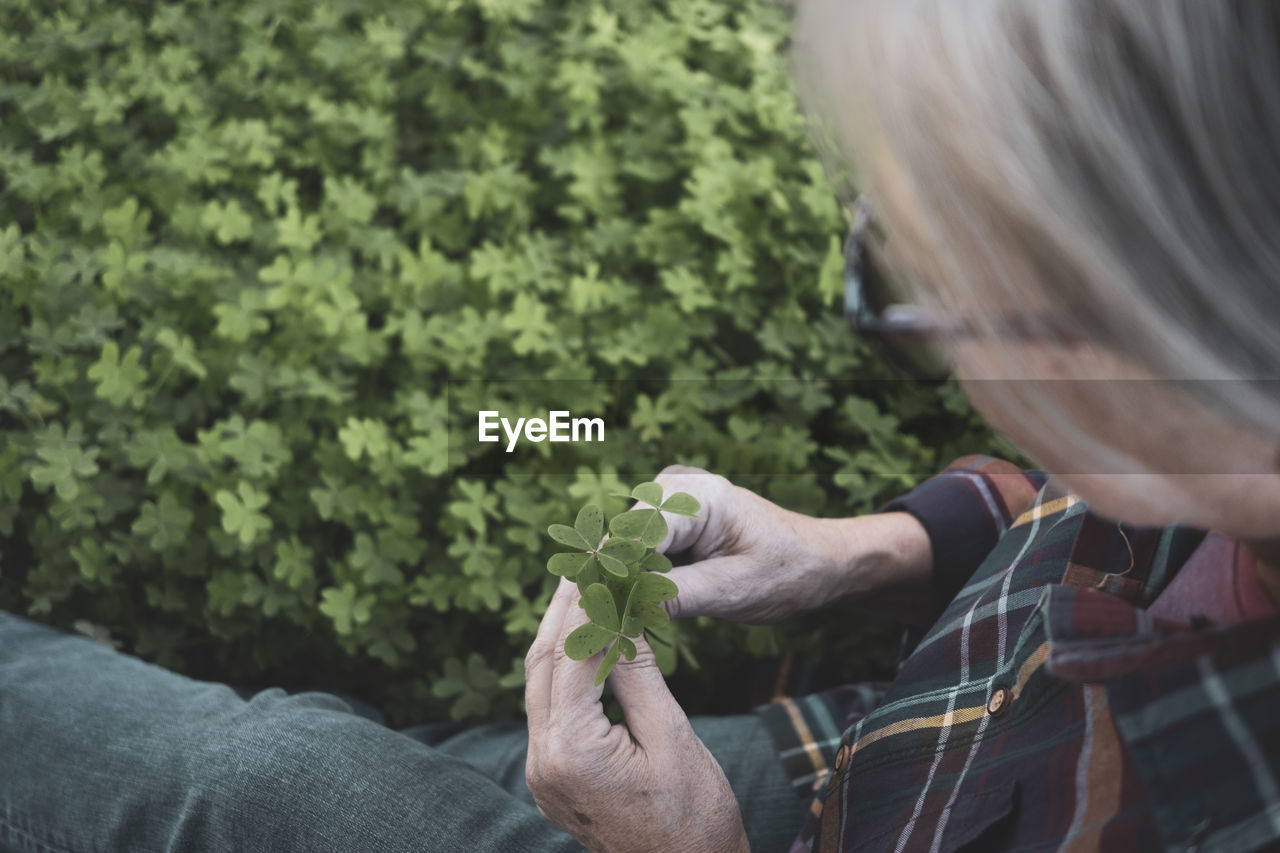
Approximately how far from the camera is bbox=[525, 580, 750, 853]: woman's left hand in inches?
40.4

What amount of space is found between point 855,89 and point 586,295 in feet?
3.66

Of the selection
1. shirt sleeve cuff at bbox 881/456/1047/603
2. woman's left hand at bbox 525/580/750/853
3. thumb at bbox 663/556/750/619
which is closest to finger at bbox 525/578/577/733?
woman's left hand at bbox 525/580/750/853

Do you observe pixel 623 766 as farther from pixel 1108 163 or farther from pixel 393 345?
pixel 393 345

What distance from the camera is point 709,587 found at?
1.24 metres

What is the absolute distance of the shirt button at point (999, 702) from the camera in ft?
3.45

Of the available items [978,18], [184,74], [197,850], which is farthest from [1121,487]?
[184,74]

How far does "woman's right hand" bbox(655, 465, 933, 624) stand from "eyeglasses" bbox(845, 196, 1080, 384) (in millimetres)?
294

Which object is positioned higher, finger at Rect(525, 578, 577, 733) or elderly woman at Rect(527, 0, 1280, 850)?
elderly woman at Rect(527, 0, 1280, 850)

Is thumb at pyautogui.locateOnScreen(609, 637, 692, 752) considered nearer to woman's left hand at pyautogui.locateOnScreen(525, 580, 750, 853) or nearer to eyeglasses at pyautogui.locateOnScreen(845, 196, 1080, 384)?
woman's left hand at pyautogui.locateOnScreen(525, 580, 750, 853)

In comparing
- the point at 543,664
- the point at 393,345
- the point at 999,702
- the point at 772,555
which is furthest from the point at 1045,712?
the point at 393,345

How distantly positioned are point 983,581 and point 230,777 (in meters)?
1.00

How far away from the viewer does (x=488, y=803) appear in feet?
3.98

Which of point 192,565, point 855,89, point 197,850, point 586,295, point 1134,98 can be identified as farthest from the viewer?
point 586,295

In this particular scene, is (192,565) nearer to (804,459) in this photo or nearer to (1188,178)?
(804,459)
